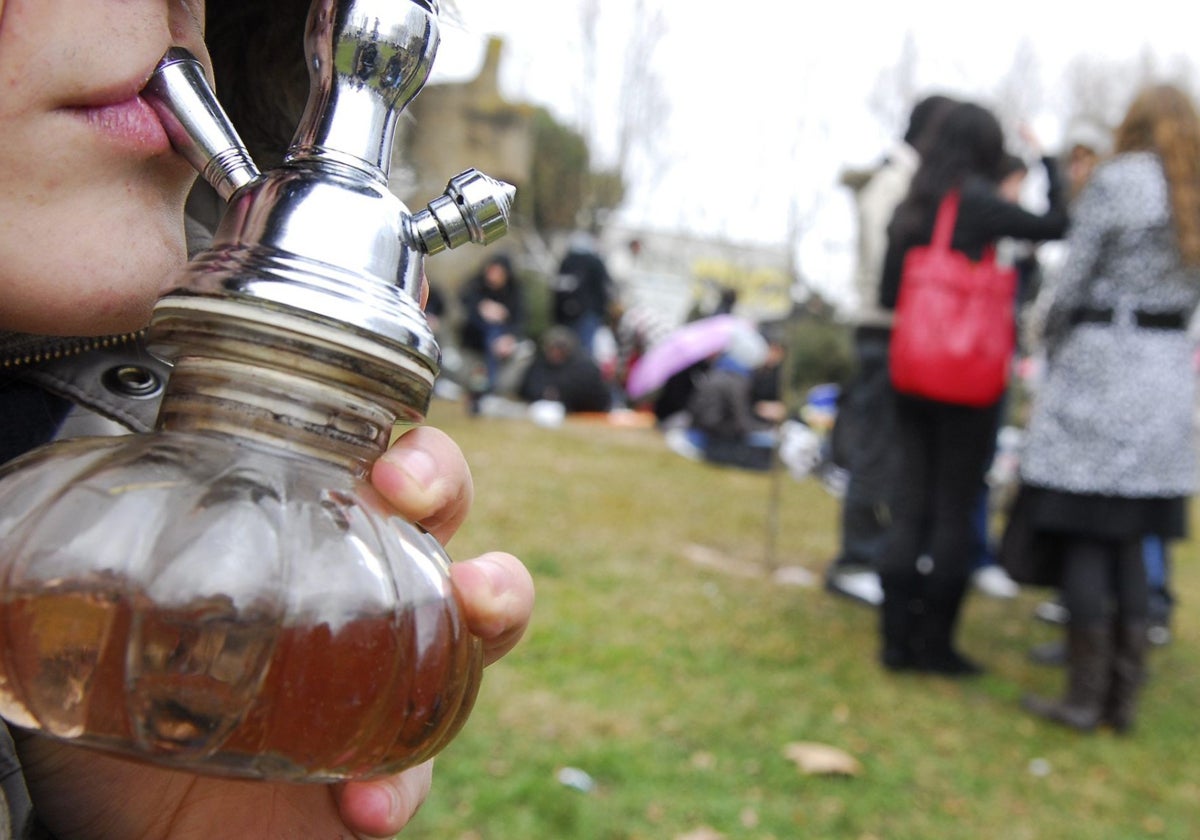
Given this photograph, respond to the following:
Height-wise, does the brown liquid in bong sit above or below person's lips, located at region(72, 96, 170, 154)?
below

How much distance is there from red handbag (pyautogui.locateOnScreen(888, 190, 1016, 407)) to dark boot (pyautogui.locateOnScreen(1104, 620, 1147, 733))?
0.94 m

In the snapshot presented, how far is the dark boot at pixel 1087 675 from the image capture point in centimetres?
358

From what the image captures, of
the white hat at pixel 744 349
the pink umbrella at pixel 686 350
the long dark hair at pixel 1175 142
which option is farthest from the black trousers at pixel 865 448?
the pink umbrella at pixel 686 350

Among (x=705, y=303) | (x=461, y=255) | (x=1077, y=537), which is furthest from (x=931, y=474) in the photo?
(x=705, y=303)

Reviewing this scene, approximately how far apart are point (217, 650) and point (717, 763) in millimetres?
2803

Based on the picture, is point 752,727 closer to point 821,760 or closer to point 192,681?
point 821,760

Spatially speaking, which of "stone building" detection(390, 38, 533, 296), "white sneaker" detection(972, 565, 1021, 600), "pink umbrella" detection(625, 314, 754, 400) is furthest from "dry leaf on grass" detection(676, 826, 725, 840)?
"pink umbrella" detection(625, 314, 754, 400)

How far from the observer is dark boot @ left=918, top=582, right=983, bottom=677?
401 centimetres

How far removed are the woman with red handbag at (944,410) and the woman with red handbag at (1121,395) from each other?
8.7 inches

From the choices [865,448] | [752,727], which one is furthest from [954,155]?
[752,727]

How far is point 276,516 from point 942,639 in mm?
3966

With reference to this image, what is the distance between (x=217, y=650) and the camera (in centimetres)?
46

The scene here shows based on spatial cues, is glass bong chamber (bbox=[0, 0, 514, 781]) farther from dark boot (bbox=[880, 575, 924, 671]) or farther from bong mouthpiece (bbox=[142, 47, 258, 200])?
dark boot (bbox=[880, 575, 924, 671])

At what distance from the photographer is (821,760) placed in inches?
121
